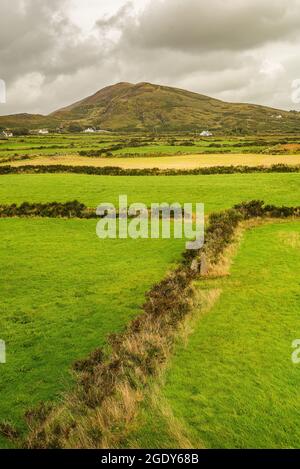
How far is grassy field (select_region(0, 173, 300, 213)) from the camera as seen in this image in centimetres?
4097

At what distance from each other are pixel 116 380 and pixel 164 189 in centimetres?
3585

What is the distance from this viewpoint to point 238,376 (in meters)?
11.8

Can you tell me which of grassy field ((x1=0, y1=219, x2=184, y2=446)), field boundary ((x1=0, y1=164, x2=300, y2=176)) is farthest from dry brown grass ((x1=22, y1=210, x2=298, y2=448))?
field boundary ((x1=0, y1=164, x2=300, y2=176))

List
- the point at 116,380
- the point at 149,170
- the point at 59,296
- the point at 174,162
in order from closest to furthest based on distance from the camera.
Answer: the point at 116,380 < the point at 59,296 < the point at 149,170 < the point at 174,162

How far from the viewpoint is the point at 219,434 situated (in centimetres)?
945

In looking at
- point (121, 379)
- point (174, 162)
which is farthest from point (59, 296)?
point (174, 162)

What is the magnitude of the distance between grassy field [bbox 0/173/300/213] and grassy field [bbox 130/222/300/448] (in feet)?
67.6

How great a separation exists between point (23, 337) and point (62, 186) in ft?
115

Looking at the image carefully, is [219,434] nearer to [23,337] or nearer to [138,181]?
[23,337]

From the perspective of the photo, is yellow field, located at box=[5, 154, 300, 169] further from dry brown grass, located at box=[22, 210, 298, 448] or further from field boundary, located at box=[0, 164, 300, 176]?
dry brown grass, located at box=[22, 210, 298, 448]

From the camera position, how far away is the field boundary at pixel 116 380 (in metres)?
9.57

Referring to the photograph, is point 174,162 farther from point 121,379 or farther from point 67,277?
point 121,379
